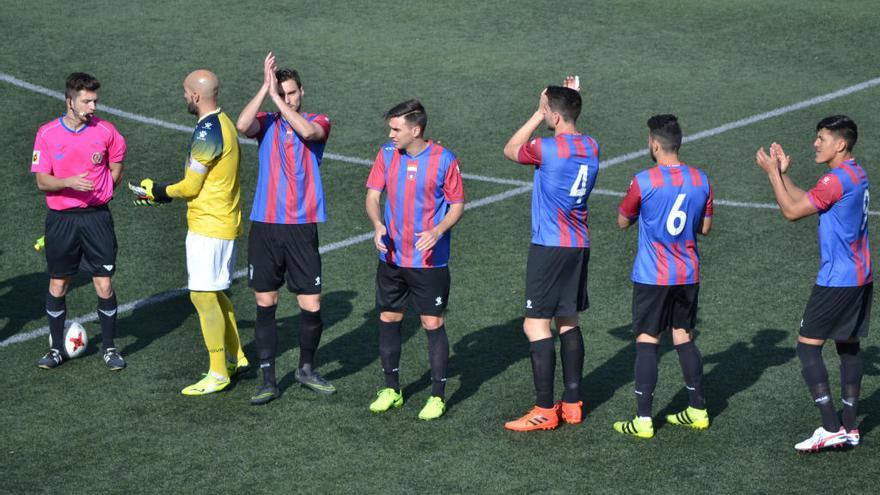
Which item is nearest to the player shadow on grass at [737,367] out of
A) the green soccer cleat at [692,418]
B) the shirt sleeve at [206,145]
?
the green soccer cleat at [692,418]

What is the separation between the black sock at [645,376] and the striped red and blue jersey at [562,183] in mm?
888

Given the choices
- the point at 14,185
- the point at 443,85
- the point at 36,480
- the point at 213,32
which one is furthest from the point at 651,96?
the point at 36,480

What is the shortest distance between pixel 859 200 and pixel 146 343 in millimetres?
6112

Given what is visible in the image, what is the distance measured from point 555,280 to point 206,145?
2.80 meters

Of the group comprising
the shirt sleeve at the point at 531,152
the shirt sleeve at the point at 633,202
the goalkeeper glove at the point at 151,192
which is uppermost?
the shirt sleeve at the point at 531,152

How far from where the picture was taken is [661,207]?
8.93 metres

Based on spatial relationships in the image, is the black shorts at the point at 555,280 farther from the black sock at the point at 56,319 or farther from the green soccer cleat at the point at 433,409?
the black sock at the point at 56,319

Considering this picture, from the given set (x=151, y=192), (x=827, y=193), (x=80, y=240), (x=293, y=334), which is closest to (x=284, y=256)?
(x=151, y=192)

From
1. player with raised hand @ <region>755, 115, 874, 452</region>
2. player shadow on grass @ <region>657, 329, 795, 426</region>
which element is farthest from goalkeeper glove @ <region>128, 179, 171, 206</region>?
player with raised hand @ <region>755, 115, 874, 452</region>

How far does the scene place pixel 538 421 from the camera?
30.8 feet

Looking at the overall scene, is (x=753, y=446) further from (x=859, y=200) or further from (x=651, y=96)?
(x=651, y=96)

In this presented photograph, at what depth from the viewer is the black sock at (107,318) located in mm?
10766

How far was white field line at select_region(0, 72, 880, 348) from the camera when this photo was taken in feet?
39.9

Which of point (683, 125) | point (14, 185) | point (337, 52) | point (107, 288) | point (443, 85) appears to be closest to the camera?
point (107, 288)
